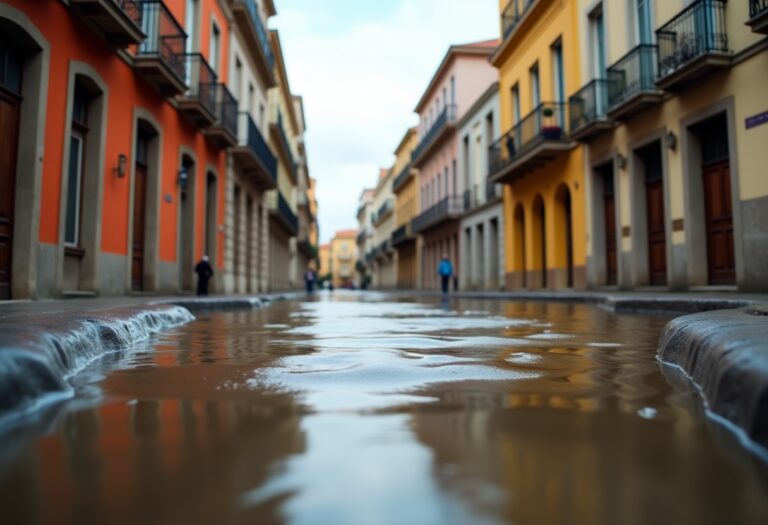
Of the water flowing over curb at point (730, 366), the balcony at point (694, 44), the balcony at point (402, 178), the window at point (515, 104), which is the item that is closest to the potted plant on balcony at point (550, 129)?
the window at point (515, 104)

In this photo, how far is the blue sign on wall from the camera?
1013cm

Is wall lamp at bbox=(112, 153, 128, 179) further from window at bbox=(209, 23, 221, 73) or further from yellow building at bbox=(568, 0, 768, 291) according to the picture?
yellow building at bbox=(568, 0, 768, 291)

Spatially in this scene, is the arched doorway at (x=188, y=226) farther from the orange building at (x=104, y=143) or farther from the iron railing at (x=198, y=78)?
the iron railing at (x=198, y=78)

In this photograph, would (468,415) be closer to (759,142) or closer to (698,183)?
(759,142)

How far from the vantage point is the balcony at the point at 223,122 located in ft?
50.8

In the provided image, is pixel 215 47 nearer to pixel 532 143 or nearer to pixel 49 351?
pixel 532 143

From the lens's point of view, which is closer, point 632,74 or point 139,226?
point 139,226

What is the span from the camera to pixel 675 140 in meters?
12.6

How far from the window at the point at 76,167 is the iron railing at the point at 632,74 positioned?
10974mm

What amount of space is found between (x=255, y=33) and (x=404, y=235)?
26723 millimetres

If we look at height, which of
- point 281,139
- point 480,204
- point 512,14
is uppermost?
point 512,14

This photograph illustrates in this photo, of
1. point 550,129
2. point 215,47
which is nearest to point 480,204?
point 550,129

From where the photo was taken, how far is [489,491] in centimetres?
112

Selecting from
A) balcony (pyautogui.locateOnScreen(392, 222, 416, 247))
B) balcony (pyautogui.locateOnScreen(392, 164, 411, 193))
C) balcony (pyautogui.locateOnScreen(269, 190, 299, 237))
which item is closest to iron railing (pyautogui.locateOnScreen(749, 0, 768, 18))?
balcony (pyautogui.locateOnScreen(269, 190, 299, 237))
